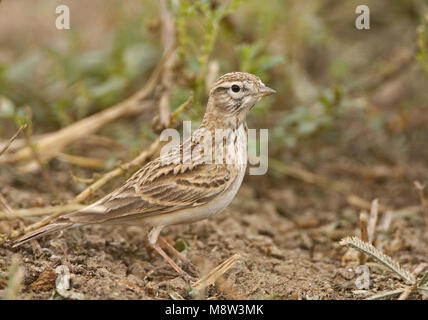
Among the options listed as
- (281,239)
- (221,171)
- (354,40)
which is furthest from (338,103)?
(354,40)

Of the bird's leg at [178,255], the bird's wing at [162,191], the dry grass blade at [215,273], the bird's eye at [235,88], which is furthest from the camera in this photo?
the bird's eye at [235,88]

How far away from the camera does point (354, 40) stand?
9.17 metres

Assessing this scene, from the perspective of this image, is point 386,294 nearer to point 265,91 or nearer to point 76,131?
point 265,91

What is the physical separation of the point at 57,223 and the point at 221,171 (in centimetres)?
127

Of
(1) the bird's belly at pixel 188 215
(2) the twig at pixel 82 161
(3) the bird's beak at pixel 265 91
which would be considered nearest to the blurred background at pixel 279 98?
(2) the twig at pixel 82 161

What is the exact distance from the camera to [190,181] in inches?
180

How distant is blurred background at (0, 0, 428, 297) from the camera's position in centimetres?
568

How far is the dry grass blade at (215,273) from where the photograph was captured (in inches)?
163

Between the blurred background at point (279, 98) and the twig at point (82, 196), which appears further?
the blurred background at point (279, 98)

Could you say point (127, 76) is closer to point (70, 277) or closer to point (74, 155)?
point (74, 155)

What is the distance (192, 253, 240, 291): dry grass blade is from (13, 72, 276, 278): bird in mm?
282

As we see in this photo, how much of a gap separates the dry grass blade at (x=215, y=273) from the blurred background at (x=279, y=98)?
107 cm

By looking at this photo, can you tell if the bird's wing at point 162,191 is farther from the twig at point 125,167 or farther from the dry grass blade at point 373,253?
the dry grass blade at point 373,253

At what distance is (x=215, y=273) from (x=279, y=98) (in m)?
3.88
